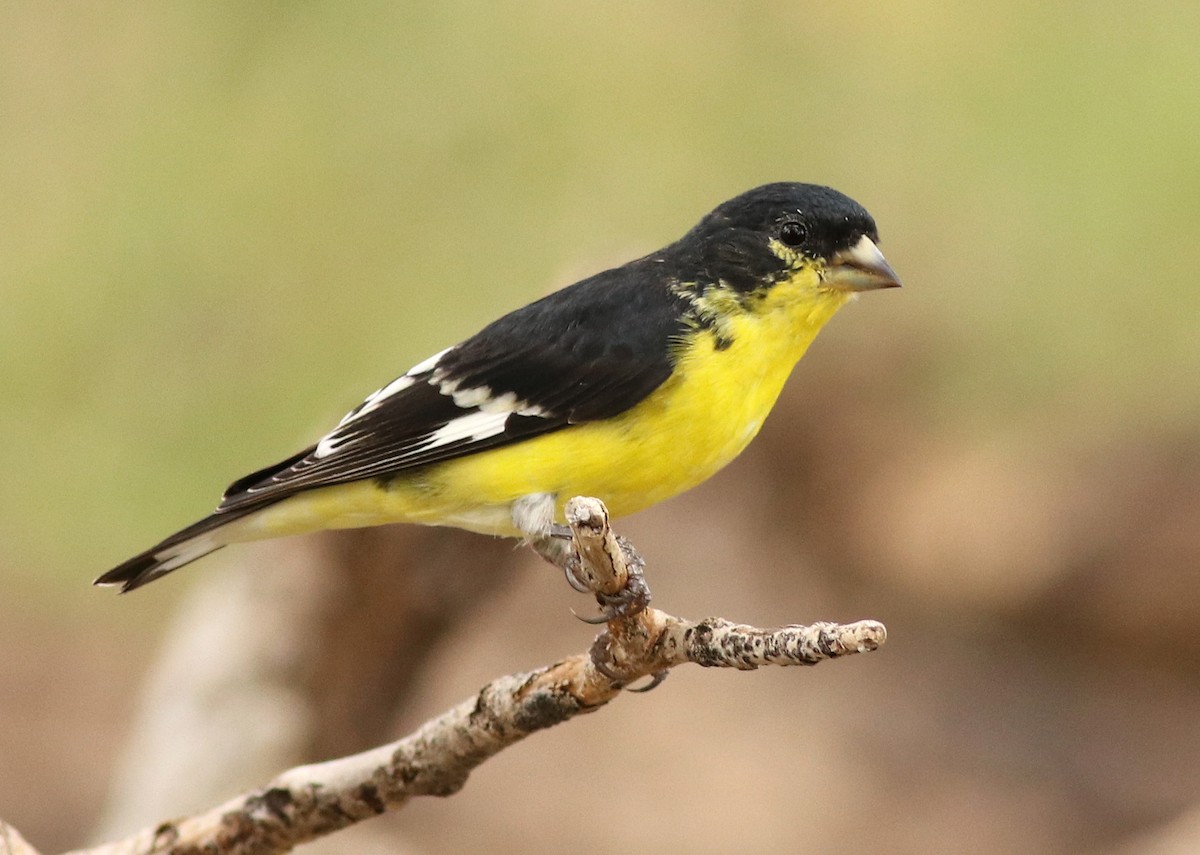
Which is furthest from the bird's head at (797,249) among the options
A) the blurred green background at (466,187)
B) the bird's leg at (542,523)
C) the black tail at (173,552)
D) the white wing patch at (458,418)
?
the blurred green background at (466,187)

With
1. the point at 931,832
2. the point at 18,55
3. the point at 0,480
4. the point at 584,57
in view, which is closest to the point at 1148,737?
the point at 931,832

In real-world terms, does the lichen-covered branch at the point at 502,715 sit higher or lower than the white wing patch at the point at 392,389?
lower

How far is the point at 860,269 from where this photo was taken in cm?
376

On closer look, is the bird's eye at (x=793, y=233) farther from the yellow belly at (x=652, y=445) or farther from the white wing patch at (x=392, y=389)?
the white wing patch at (x=392, y=389)

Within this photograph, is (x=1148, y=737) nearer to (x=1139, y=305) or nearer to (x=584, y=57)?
(x=1139, y=305)

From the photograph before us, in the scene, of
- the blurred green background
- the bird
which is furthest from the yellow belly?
the blurred green background

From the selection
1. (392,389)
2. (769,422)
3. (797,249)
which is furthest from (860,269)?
(769,422)

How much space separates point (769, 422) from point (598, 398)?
4818mm

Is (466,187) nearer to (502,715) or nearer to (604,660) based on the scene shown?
(502,715)

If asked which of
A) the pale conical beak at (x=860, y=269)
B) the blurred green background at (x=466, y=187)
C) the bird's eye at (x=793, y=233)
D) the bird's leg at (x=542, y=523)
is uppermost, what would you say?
the blurred green background at (x=466, y=187)

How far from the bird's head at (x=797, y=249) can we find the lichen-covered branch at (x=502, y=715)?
84cm

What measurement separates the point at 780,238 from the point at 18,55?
341 inches

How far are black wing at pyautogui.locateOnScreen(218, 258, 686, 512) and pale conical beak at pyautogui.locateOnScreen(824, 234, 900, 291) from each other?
412mm

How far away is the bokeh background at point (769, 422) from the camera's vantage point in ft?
24.0
